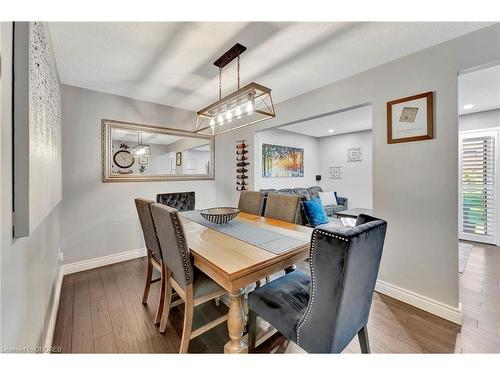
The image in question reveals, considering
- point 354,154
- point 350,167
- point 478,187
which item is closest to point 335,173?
point 350,167

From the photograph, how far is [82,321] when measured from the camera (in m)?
1.71

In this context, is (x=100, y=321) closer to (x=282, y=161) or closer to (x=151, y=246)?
(x=151, y=246)

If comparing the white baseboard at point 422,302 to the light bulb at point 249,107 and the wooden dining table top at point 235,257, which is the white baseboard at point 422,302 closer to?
the wooden dining table top at point 235,257

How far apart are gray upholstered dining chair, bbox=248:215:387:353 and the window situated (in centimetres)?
418

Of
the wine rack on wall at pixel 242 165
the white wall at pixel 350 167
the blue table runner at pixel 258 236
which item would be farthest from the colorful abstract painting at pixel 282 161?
the blue table runner at pixel 258 236

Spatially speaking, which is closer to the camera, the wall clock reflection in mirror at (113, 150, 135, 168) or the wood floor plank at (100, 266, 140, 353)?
the wood floor plank at (100, 266, 140, 353)

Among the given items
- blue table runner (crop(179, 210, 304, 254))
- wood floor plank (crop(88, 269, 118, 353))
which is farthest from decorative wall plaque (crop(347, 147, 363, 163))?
wood floor plank (crop(88, 269, 118, 353))

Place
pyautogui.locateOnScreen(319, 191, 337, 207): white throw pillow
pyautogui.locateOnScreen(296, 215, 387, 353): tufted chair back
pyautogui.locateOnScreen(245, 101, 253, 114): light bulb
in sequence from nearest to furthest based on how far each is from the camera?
pyautogui.locateOnScreen(296, 215, 387, 353): tufted chair back < pyautogui.locateOnScreen(245, 101, 253, 114): light bulb < pyautogui.locateOnScreen(319, 191, 337, 207): white throw pillow

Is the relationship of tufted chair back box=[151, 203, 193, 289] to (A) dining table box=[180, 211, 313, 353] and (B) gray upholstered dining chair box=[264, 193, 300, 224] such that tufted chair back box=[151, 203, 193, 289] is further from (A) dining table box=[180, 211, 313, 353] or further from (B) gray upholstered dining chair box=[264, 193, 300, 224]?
(B) gray upholstered dining chair box=[264, 193, 300, 224]

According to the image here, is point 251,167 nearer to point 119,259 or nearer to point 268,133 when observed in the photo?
point 268,133

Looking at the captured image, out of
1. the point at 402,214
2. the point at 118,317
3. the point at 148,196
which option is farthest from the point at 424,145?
the point at 148,196

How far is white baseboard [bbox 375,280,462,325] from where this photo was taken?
169 centimetres

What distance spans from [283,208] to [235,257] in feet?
3.68

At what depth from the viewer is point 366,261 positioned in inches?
37.1
